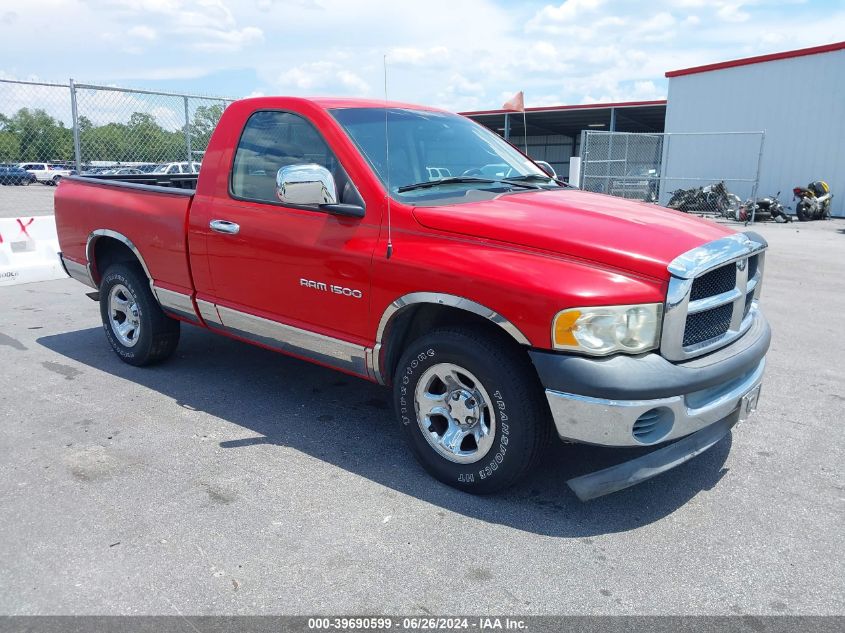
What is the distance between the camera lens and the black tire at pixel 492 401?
10.4 feet

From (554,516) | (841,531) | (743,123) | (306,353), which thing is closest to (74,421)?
(306,353)

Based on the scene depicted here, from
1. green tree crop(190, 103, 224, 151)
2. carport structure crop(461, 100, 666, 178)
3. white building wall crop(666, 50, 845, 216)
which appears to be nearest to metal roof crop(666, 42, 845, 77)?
white building wall crop(666, 50, 845, 216)

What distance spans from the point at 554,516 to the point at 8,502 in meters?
2.69

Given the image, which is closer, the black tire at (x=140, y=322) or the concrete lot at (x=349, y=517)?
the concrete lot at (x=349, y=517)

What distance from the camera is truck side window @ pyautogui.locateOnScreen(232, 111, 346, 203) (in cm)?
400

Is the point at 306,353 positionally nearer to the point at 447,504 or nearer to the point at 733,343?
the point at 447,504

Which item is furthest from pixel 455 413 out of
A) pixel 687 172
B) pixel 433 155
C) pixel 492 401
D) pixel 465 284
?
pixel 687 172

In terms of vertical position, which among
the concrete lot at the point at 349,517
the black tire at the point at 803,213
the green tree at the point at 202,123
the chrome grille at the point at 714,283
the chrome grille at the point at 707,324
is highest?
the green tree at the point at 202,123

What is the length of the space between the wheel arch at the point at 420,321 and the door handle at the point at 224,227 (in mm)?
1268

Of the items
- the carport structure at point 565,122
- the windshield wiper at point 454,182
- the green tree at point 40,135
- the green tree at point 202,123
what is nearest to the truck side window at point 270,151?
the windshield wiper at point 454,182

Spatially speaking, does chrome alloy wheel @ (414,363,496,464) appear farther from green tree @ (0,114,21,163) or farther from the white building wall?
the white building wall

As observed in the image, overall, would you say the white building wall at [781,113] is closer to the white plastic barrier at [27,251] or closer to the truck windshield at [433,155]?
the truck windshield at [433,155]

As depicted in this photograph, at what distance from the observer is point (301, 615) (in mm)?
2584

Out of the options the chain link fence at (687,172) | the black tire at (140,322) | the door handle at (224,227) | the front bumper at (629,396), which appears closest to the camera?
the front bumper at (629,396)
